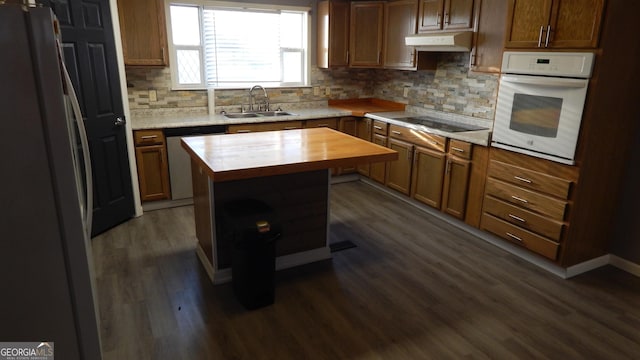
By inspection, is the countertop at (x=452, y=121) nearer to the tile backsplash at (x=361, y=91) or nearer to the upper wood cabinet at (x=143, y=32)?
the tile backsplash at (x=361, y=91)

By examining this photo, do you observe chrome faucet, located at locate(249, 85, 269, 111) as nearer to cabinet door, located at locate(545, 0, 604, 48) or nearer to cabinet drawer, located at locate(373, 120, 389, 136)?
cabinet drawer, located at locate(373, 120, 389, 136)

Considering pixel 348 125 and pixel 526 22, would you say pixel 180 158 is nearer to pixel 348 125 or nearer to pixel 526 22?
pixel 348 125

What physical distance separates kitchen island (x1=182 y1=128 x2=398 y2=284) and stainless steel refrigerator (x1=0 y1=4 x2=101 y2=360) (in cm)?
99

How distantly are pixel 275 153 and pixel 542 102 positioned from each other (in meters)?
1.92

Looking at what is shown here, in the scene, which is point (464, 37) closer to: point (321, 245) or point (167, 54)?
point (321, 245)

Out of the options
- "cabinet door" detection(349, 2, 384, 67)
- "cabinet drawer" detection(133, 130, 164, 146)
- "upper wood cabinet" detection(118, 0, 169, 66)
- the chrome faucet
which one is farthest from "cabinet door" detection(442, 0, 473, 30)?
"cabinet drawer" detection(133, 130, 164, 146)

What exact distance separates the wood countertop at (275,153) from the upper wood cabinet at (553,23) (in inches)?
50.9

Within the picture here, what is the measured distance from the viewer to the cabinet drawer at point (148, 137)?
12.8ft

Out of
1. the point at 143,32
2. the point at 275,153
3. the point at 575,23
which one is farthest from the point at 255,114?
the point at 575,23

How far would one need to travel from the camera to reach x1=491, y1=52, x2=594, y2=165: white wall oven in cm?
274

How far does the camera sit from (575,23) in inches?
106

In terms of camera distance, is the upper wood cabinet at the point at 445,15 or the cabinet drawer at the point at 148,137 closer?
the upper wood cabinet at the point at 445,15

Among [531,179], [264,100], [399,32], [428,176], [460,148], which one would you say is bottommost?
[428,176]

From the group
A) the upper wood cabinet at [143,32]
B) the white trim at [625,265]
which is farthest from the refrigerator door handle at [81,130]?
the white trim at [625,265]
